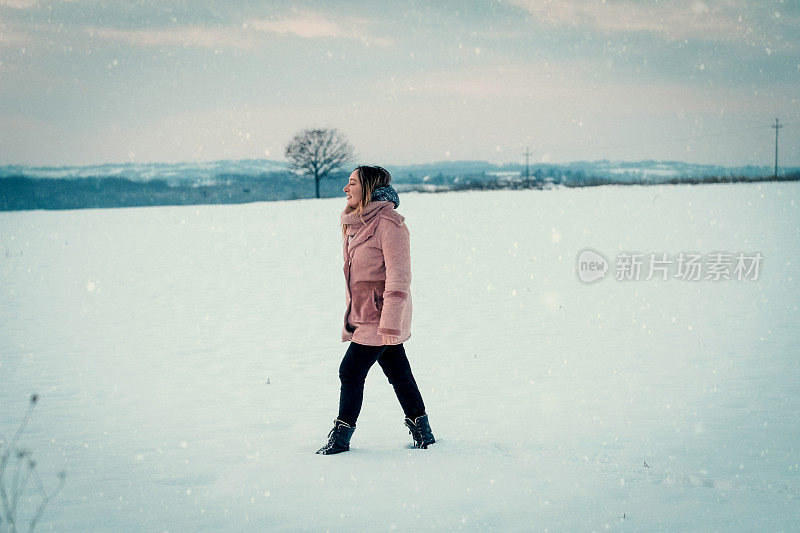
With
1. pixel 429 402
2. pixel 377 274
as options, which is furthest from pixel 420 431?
pixel 429 402

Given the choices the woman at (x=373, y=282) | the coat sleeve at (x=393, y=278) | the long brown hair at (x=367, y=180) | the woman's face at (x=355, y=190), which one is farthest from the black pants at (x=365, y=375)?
the woman's face at (x=355, y=190)

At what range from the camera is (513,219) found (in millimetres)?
28594

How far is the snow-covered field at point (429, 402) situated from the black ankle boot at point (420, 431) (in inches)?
4.2

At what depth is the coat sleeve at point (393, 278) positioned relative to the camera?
4.04 m

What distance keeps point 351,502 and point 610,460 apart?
1990 mm

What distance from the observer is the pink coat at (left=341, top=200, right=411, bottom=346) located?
13.3 feet

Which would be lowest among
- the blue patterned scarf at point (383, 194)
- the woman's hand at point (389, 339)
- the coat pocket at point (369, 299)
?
the woman's hand at point (389, 339)

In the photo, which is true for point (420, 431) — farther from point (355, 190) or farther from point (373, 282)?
point (355, 190)

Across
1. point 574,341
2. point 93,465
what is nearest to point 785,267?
point 574,341

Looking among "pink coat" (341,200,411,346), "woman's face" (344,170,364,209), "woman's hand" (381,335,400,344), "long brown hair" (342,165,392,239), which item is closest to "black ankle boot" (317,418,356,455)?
"pink coat" (341,200,411,346)

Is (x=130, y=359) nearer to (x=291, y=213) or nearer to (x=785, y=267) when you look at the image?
(x=785, y=267)

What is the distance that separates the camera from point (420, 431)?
4586 millimetres

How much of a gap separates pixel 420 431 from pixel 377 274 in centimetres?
124

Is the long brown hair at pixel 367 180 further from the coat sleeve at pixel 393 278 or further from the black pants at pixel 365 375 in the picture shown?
the black pants at pixel 365 375
